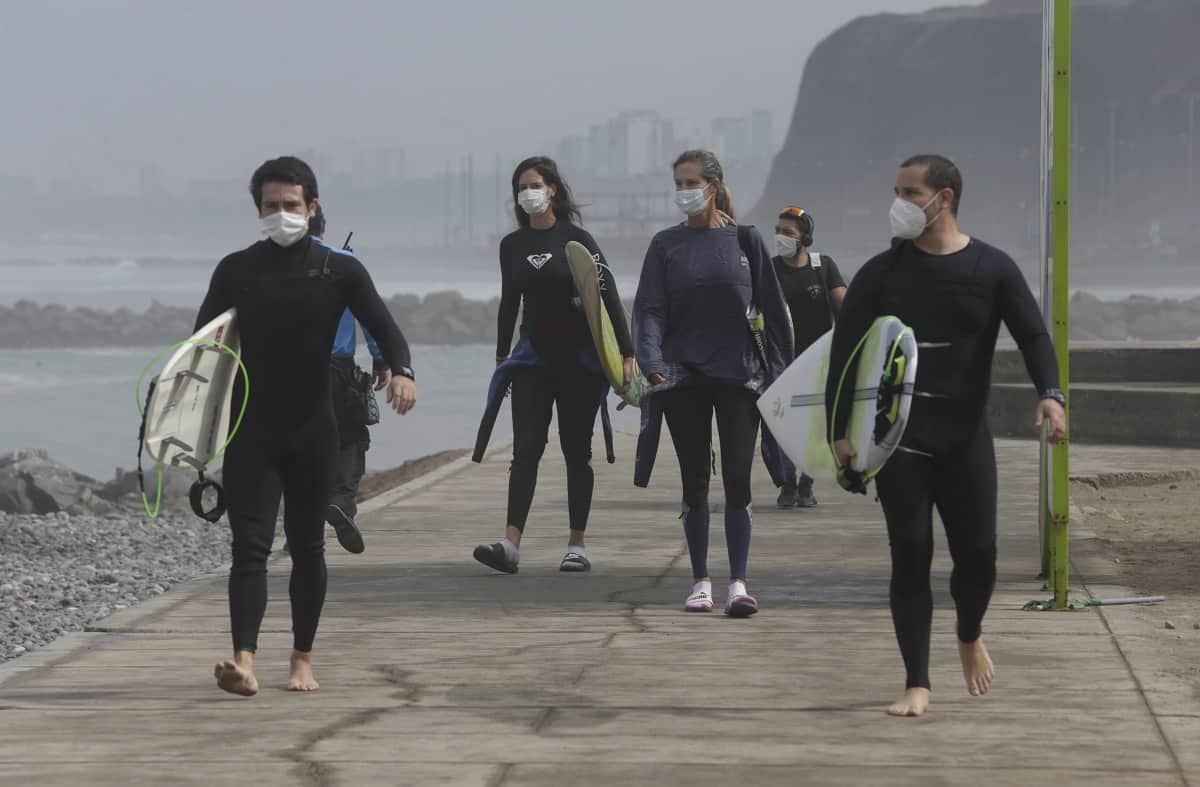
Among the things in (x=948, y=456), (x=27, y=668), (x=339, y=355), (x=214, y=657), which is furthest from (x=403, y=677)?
(x=339, y=355)

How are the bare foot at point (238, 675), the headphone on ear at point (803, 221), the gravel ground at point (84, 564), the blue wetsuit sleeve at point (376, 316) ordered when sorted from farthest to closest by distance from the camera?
the headphone on ear at point (803, 221) → the gravel ground at point (84, 564) → the blue wetsuit sleeve at point (376, 316) → the bare foot at point (238, 675)

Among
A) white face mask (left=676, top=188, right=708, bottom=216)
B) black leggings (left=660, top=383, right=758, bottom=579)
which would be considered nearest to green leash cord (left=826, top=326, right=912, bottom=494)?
black leggings (left=660, top=383, right=758, bottom=579)

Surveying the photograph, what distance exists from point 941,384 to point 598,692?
4.75 ft

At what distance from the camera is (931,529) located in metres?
5.84

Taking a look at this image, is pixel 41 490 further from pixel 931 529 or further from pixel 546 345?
pixel 931 529

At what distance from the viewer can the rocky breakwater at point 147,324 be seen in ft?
364

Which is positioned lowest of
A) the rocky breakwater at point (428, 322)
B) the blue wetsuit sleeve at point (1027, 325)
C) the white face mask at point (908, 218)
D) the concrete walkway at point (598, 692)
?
the rocky breakwater at point (428, 322)

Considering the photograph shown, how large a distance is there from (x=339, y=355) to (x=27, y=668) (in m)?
2.51

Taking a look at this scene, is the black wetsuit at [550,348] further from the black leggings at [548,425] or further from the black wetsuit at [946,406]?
the black wetsuit at [946,406]

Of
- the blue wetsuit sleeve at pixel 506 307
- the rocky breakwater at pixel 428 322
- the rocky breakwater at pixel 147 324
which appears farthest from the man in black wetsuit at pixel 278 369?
the rocky breakwater at pixel 147 324

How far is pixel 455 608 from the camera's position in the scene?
8211 millimetres

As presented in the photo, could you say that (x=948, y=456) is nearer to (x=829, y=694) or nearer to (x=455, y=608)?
(x=829, y=694)

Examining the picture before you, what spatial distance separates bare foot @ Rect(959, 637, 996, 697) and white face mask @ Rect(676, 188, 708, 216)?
244 centimetres

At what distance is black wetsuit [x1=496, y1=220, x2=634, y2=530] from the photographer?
8875 millimetres
